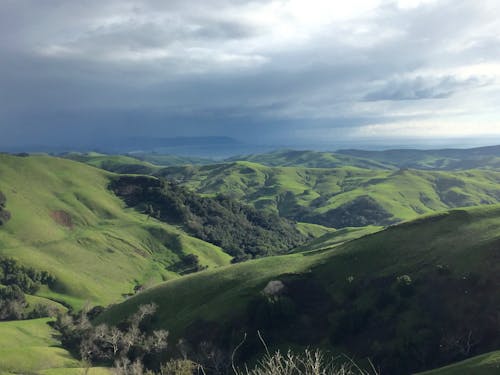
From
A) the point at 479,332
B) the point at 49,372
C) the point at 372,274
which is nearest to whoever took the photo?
the point at 479,332

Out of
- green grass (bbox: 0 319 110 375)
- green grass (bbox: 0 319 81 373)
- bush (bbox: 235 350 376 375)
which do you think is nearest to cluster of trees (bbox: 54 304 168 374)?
green grass (bbox: 0 319 110 375)

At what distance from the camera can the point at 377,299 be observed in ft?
291

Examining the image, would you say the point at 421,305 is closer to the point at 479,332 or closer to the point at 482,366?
the point at 479,332

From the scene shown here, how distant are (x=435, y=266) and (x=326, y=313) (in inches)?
1060

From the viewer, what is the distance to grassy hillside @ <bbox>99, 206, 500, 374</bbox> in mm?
73812

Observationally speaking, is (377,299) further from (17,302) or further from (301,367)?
(17,302)

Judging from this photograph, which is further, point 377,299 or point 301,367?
point 377,299

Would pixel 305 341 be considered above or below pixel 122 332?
above

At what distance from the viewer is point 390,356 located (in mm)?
74000

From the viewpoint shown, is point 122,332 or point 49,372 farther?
point 122,332

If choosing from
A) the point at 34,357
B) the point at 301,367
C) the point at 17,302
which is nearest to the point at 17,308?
the point at 17,302

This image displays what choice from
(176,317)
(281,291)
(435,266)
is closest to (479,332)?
(435,266)

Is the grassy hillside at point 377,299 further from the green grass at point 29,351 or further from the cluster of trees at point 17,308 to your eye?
the cluster of trees at point 17,308

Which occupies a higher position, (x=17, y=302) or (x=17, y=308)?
(x=17, y=302)
